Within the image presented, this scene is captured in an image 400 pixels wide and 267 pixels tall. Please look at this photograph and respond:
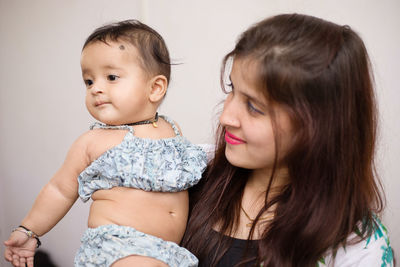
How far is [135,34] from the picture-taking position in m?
1.13

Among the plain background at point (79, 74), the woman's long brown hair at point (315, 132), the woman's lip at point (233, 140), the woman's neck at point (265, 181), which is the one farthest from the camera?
the plain background at point (79, 74)

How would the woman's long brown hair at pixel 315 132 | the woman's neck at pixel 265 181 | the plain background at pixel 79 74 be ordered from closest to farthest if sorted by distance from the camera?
the woman's long brown hair at pixel 315 132
the woman's neck at pixel 265 181
the plain background at pixel 79 74

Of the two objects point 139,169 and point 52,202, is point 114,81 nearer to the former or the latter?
point 139,169

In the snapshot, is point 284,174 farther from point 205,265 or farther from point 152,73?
point 152,73

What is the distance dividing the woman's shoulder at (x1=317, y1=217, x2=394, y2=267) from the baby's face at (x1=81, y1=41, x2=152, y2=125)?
27.8 inches

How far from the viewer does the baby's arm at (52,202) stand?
1077 millimetres

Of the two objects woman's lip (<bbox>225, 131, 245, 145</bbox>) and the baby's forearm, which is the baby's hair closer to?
woman's lip (<bbox>225, 131, 245, 145</bbox>)

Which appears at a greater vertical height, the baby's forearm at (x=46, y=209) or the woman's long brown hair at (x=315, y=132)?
the woman's long brown hair at (x=315, y=132)

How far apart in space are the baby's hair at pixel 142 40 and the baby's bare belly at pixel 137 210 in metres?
0.38

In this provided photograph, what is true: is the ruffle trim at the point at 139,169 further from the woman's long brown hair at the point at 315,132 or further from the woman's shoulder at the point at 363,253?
the woman's shoulder at the point at 363,253

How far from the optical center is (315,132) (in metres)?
0.98

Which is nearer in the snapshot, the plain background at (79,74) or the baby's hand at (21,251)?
the baby's hand at (21,251)

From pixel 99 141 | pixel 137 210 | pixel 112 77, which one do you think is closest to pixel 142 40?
pixel 112 77

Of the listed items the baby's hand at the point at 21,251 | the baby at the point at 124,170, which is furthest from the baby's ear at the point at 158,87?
the baby's hand at the point at 21,251
